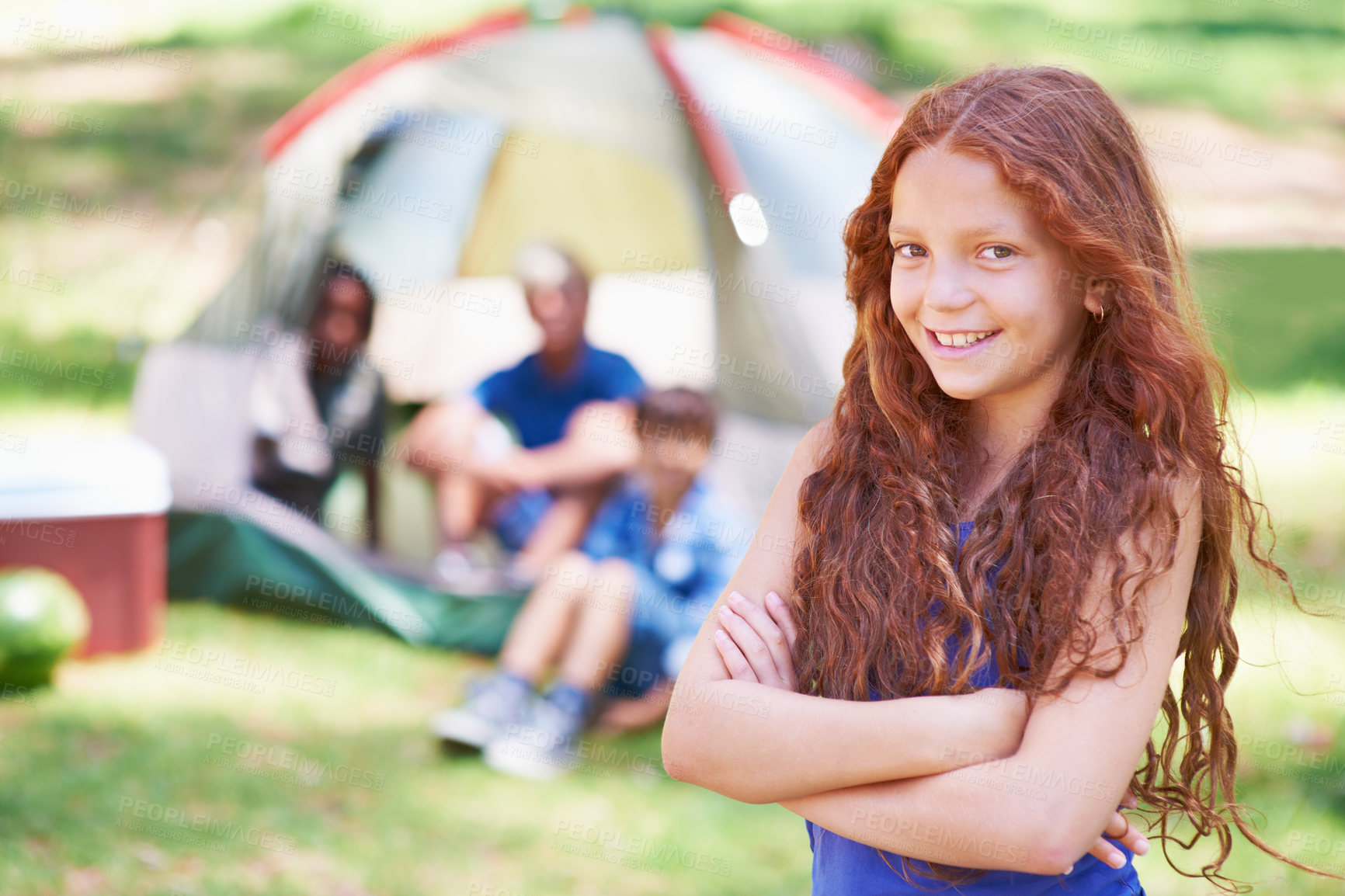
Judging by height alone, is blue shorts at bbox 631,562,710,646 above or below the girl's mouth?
below

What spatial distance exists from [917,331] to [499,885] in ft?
6.57

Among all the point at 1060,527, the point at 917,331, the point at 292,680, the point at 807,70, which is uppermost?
the point at 807,70

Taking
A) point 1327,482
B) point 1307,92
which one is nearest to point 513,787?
point 1327,482

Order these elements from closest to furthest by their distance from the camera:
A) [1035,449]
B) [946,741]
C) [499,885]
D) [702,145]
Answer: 1. [946,741]
2. [1035,449]
3. [499,885]
4. [702,145]

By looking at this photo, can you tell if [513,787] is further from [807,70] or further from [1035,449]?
[807,70]

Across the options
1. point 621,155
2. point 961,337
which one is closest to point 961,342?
point 961,337

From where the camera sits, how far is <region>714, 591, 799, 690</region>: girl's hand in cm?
122

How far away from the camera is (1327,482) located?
4660mm

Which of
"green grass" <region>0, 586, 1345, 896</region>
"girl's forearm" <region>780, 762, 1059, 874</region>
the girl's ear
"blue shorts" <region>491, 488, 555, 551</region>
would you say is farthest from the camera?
"blue shorts" <region>491, 488, 555, 551</region>

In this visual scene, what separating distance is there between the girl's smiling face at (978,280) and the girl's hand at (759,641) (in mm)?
309

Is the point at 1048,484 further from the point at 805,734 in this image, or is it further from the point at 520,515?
the point at 520,515

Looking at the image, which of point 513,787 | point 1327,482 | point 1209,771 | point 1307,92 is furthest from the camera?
point 1307,92

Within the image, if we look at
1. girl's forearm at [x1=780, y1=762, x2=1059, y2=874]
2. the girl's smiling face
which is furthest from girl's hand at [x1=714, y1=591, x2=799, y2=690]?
the girl's smiling face

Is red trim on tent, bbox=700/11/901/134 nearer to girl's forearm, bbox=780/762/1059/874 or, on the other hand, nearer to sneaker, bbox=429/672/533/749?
sneaker, bbox=429/672/533/749
